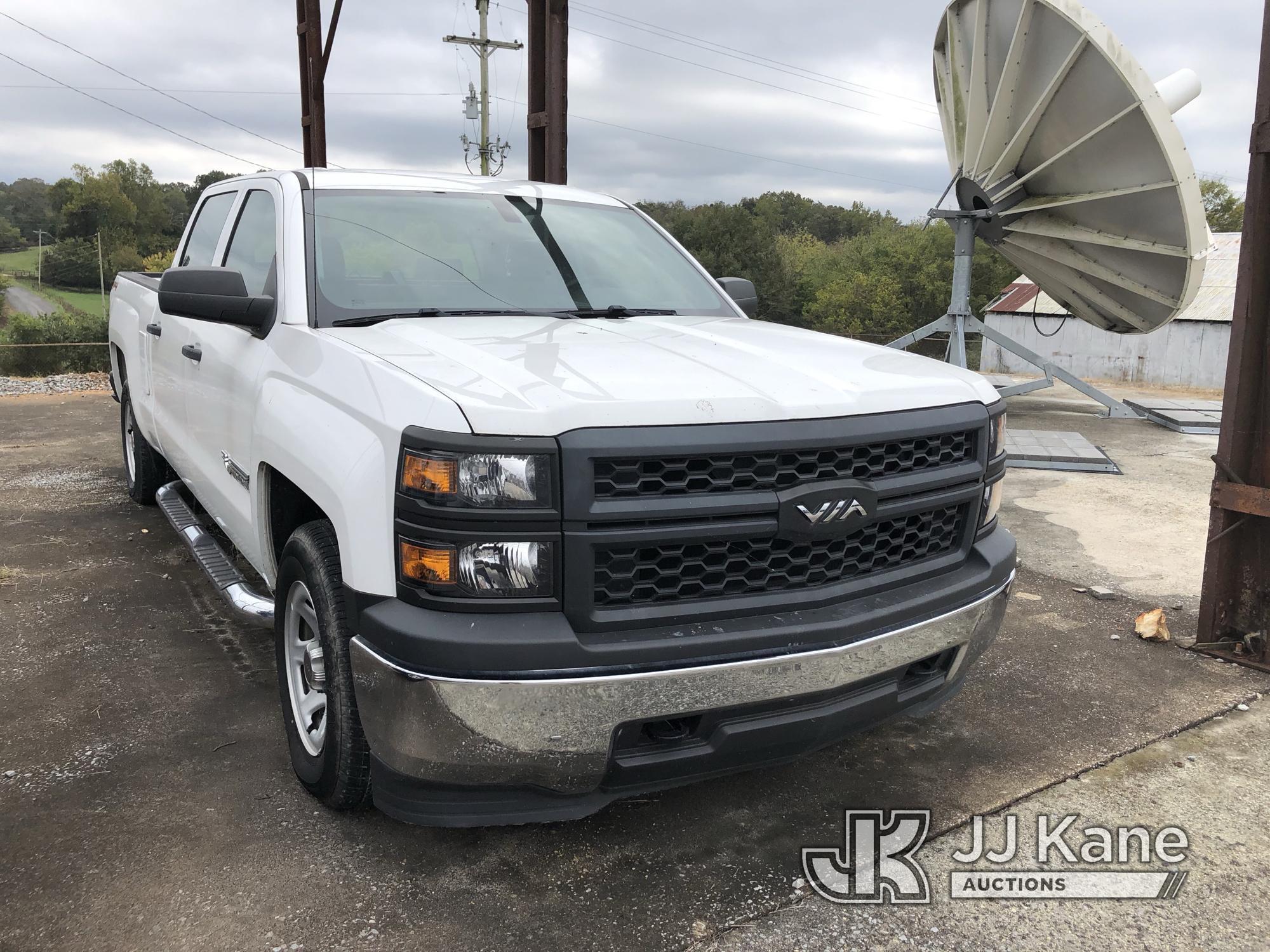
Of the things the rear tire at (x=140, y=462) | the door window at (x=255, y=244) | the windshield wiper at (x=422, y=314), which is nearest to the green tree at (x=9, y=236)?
the rear tire at (x=140, y=462)

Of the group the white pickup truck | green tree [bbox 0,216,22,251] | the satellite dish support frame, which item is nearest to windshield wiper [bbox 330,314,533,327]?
the white pickup truck

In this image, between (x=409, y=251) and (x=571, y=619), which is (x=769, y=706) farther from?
(x=409, y=251)

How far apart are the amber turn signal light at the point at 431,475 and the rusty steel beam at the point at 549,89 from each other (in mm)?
7656

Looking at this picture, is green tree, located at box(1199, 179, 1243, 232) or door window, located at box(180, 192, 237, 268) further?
green tree, located at box(1199, 179, 1243, 232)

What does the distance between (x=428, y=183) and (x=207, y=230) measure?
5.76ft

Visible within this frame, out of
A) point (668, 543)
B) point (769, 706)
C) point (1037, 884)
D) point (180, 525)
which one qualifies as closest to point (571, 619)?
point (668, 543)

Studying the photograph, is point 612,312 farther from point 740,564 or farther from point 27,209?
point 27,209

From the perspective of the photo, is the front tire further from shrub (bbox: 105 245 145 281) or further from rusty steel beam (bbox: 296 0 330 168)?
shrub (bbox: 105 245 145 281)

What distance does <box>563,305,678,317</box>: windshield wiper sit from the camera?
3625 millimetres

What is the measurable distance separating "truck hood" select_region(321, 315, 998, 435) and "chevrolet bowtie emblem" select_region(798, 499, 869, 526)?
228mm

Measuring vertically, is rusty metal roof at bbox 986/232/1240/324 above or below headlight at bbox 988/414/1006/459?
above

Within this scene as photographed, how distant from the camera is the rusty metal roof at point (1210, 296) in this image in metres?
21.3

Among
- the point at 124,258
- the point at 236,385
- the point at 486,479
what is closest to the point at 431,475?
the point at 486,479

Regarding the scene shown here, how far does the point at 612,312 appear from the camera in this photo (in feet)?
12.1
